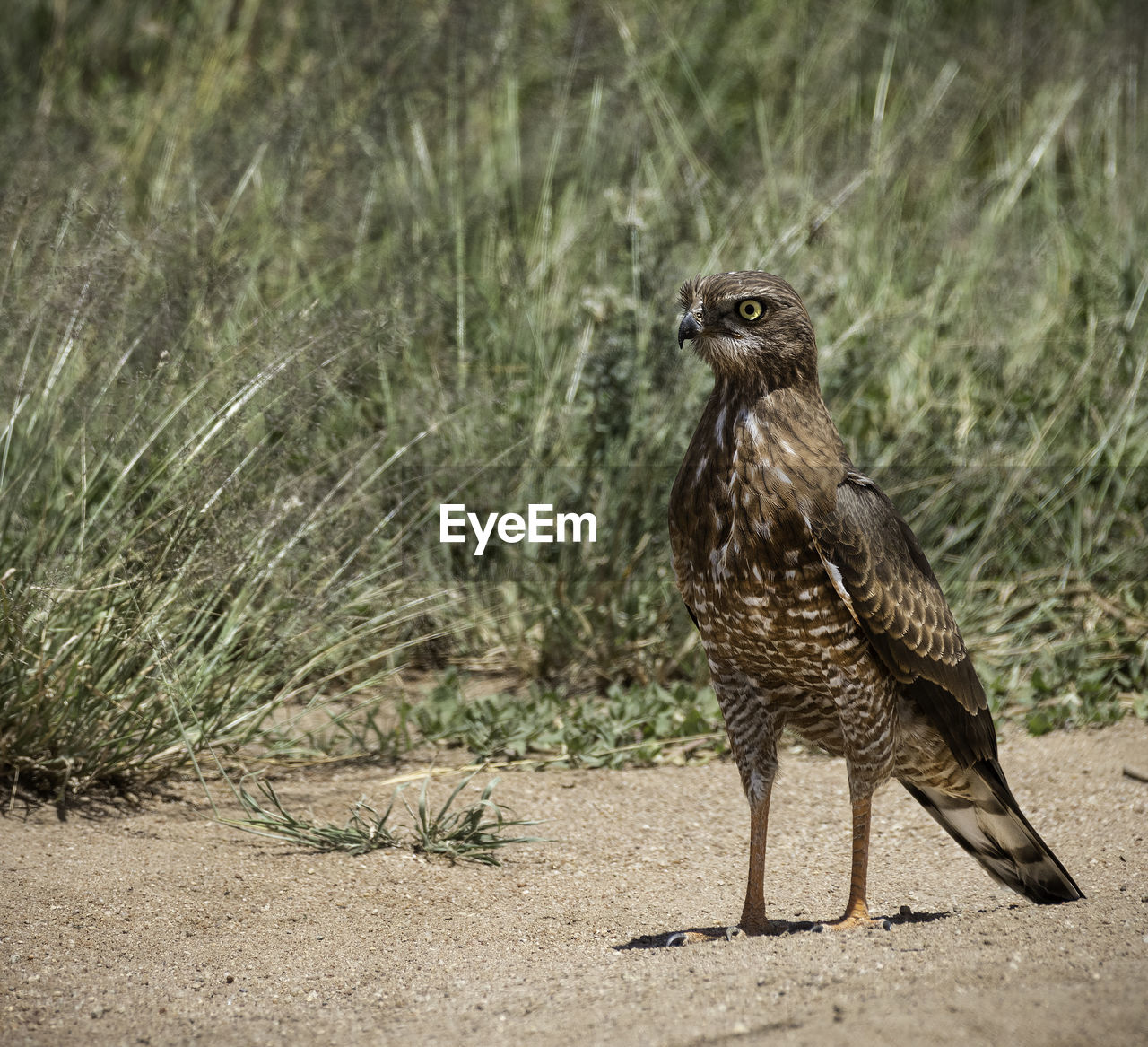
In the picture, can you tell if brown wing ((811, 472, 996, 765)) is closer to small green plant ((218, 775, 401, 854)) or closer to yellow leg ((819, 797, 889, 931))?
yellow leg ((819, 797, 889, 931))

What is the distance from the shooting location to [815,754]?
4555 mm

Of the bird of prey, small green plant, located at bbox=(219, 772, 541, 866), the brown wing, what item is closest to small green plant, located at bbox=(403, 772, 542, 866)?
small green plant, located at bbox=(219, 772, 541, 866)

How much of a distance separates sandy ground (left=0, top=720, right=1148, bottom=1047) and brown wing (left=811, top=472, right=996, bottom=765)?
482 millimetres

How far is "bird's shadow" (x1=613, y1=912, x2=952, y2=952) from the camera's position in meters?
3.05

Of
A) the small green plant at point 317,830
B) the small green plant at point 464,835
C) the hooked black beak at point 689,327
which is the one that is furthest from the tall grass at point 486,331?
the hooked black beak at point 689,327

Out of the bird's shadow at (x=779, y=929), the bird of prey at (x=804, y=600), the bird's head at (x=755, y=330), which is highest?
the bird's head at (x=755, y=330)

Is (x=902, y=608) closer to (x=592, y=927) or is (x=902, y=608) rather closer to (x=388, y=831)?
(x=592, y=927)

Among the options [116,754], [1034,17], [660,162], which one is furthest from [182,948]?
[1034,17]

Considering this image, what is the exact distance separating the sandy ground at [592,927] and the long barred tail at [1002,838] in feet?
0.25

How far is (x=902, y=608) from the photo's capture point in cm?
305

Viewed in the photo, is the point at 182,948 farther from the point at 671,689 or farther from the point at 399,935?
the point at 671,689

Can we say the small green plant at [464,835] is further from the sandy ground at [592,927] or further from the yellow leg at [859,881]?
the yellow leg at [859,881]

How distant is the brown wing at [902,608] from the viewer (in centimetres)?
295

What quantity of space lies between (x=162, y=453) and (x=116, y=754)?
Result: 90 centimetres
